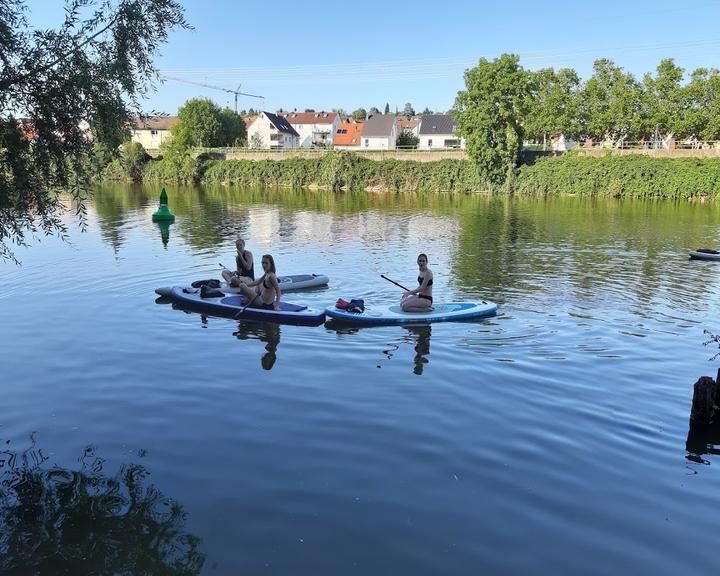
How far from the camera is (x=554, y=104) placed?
200 ft

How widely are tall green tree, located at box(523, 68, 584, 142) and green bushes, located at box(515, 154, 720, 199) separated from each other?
509cm

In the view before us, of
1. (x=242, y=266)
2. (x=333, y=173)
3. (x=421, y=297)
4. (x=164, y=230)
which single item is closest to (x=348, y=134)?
(x=333, y=173)

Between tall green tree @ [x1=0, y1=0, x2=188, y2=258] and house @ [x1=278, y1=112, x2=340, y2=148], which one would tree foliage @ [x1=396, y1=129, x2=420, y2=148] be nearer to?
house @ [x1=278, y1=112, x2=340, y2=148]

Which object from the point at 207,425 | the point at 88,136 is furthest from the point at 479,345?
the point at 88,136

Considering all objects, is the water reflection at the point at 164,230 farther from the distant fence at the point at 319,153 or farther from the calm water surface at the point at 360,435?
the distant fence at the point at 319,153

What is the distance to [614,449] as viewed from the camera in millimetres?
8312

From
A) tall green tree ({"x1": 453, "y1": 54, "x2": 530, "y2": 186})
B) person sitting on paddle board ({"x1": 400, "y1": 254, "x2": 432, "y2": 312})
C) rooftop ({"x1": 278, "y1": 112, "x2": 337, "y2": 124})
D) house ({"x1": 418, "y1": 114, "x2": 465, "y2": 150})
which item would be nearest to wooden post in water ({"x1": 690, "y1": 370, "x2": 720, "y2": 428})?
person sitting on paddle board ({"x1": 400, "y1": 254, "x2": 432, "y2": 312})

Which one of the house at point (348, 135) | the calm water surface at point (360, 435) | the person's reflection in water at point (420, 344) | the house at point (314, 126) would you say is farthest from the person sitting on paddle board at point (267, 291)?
the house at point (314, 126)

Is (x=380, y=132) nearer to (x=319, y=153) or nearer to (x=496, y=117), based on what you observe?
(x=319, y=153)

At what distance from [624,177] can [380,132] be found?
2039 inches

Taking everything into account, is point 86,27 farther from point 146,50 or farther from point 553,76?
point 553,76

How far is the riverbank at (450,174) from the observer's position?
50.3 metres

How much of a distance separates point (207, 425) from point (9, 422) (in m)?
2.86

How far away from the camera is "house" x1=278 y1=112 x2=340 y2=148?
115312mm
